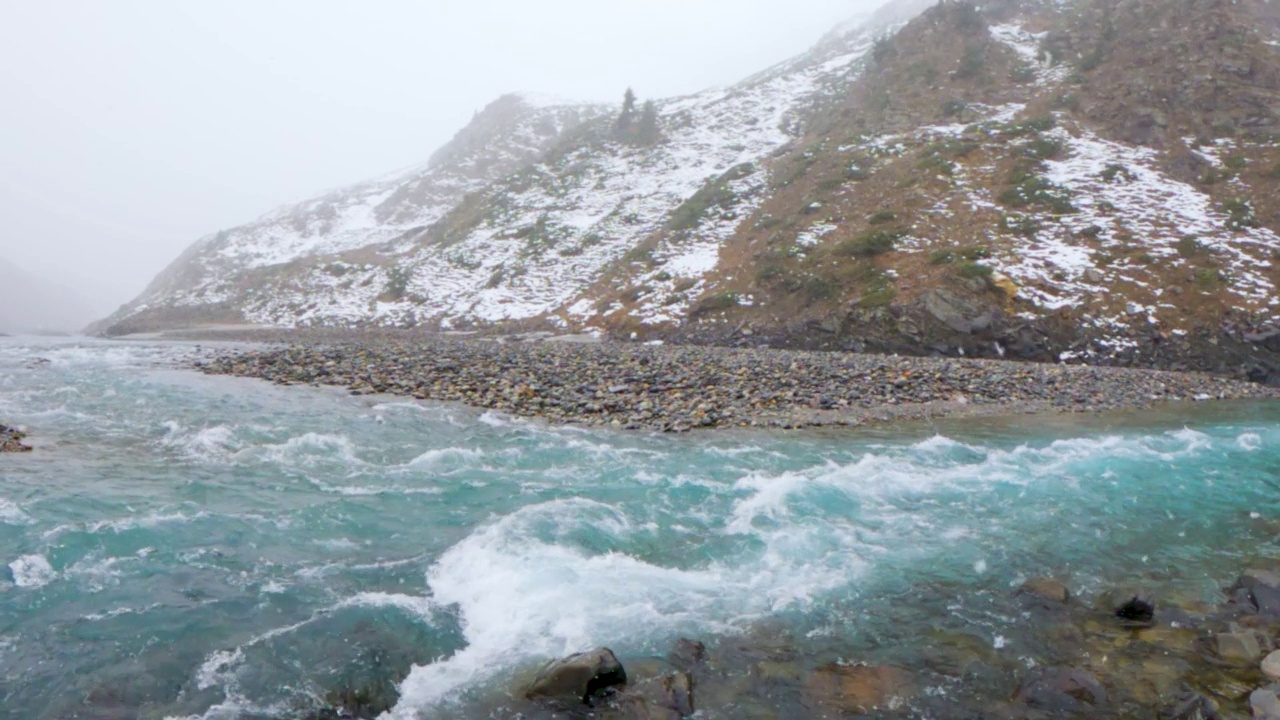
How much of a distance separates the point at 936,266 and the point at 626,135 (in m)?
47.1

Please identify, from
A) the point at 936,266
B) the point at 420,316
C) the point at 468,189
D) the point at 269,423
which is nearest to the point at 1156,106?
the point at 936,266

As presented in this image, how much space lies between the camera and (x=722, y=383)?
2080 centimetres

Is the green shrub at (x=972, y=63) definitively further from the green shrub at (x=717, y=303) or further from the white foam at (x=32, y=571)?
the white foam at (x=32, y=571)

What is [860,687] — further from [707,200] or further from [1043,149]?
[707,200]

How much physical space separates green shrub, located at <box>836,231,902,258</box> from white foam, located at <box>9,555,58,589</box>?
1329 inches

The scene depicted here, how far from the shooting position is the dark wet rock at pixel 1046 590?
849cm

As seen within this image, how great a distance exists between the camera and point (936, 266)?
32594mm

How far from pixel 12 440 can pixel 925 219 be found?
38615 mm

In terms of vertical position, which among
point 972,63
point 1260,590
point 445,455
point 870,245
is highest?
point 972,63

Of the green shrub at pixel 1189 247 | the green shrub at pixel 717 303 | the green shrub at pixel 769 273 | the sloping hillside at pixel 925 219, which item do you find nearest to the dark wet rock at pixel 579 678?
the sloping hillside at pixel 925 219

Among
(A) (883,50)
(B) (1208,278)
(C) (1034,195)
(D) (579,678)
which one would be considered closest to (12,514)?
(D) (579,678)

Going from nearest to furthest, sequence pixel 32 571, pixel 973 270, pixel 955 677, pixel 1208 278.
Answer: pixel 955 677
pixel 32 571
pixel 1208 278
pixel 973 270

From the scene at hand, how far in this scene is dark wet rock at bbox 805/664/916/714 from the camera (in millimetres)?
6461

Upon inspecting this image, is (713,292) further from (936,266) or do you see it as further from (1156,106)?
(1156,106)
